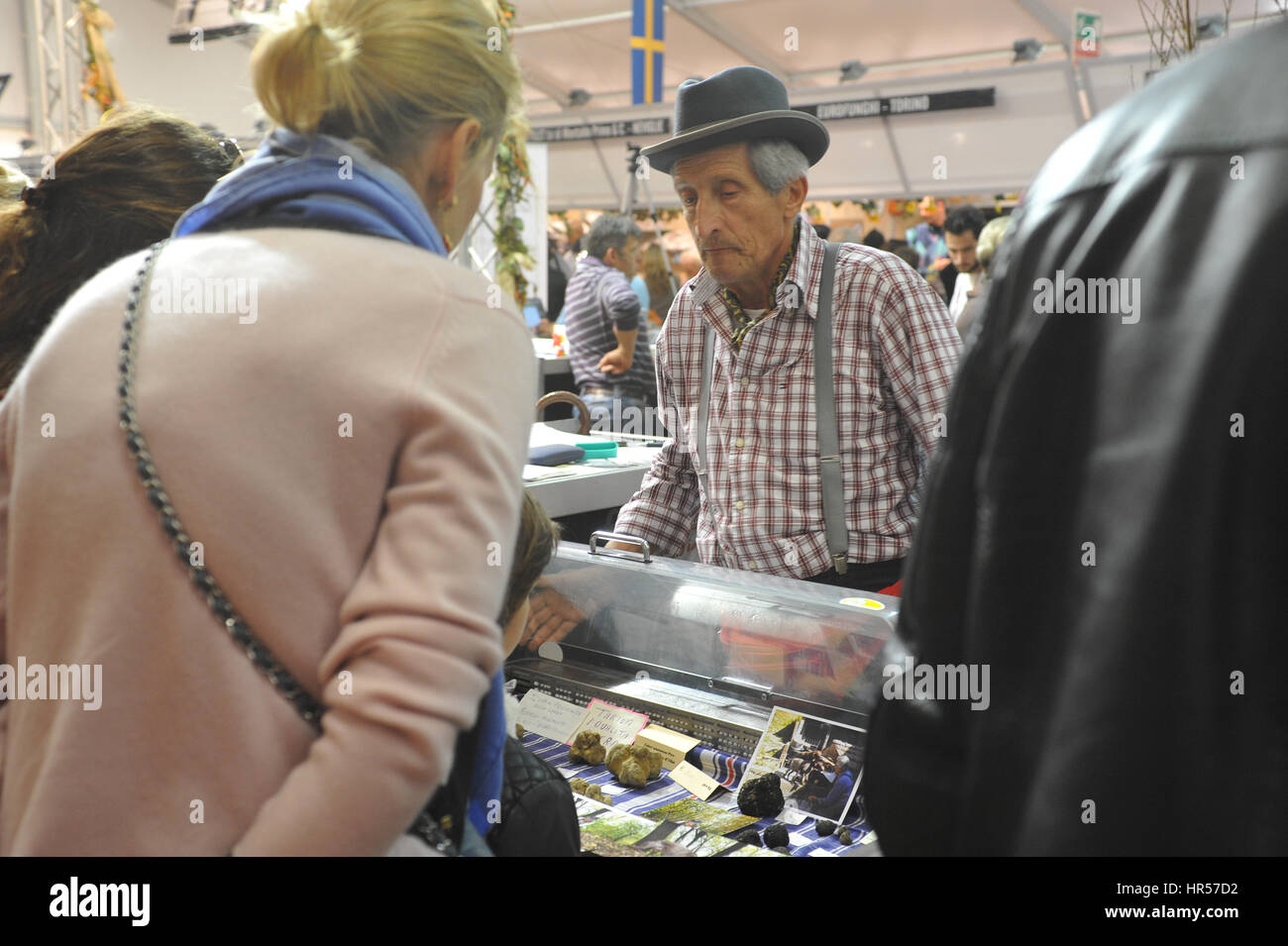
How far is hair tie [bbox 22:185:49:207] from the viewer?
4.83 ft

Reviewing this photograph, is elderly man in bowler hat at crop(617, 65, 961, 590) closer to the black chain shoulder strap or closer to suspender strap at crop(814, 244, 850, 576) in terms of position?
suspender strap at crop(814, 244, 850, 576)

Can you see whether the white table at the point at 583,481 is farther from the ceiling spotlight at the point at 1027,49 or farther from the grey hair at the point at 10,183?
the ceiling spotlight at the point at 1027,49

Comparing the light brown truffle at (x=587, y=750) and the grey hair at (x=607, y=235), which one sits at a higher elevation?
the grey hair at (x=607, y=235)

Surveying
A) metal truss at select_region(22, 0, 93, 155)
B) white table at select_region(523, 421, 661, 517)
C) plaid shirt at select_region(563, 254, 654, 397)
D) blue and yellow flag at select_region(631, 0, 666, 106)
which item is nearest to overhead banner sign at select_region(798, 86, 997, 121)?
blue and yellow flag at select_region(631, 0, 666, 106)

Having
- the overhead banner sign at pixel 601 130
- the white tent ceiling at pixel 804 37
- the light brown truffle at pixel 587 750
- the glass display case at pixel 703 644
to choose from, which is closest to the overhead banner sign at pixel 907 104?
the white tent ceiling at pixel 804 37

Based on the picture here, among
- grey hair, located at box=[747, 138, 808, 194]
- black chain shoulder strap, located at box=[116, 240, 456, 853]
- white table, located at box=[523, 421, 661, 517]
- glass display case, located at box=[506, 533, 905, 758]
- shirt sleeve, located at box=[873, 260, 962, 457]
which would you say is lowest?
glass display case, located at box=[506, 533, 905, 758]

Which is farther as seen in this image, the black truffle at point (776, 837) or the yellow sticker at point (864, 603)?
the yellow sticker at point (864, 603)

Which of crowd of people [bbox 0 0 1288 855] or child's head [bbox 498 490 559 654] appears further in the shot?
child's head [bbox 498 490 559 654]

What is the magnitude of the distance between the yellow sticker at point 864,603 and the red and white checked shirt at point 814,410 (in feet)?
1.57

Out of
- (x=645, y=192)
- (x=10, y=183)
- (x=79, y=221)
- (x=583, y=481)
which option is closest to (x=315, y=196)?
(x=79, y=221)

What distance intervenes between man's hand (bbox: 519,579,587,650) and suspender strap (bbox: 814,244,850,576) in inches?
23.8

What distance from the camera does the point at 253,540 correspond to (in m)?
0.93

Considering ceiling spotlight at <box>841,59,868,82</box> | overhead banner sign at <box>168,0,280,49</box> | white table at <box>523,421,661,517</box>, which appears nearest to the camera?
white table at <box>523,421,661,517</box>

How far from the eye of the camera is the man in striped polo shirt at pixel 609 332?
593cm
